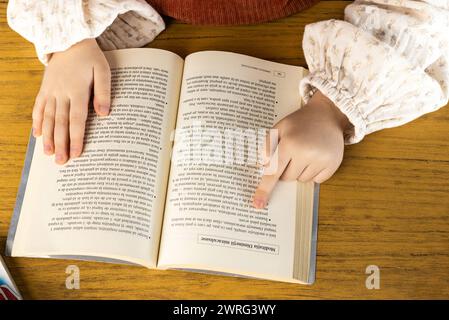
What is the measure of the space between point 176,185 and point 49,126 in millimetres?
172

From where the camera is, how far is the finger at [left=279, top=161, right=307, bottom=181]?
58 cm

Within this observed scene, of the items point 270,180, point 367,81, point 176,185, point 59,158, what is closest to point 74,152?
point 59,158

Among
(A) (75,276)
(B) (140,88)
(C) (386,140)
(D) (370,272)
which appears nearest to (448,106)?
(C) (386,140)

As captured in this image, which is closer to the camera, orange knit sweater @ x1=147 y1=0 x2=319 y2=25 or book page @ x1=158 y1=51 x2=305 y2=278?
book page @ x1=158 y1=51 x2=305 y2=278

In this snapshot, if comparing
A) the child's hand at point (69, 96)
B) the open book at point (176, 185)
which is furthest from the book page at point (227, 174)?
the child's hand at point (69, 96)

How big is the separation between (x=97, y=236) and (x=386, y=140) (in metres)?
0.36

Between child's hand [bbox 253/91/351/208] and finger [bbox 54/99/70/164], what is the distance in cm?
23

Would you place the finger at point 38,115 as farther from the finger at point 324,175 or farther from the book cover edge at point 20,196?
the finger at point 324,175

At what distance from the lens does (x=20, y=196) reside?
0.60 meters

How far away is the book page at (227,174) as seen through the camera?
1.82 feet

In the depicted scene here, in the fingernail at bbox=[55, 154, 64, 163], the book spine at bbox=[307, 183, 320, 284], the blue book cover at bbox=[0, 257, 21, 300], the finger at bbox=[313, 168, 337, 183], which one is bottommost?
the blue book cover at bbox=[0, 257, 21, 300]

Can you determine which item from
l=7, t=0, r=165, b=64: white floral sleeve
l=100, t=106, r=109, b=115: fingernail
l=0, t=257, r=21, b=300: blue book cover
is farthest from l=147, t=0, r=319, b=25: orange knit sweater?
l=0, t=257, r=21, b=300: blue book cover

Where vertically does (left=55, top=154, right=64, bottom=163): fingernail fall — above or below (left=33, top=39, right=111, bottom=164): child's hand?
below

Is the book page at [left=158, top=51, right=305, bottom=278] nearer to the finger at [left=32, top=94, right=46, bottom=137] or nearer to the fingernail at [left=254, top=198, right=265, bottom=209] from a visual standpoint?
the fingernail at [left=254, top=198, right=265, bottom=209]
